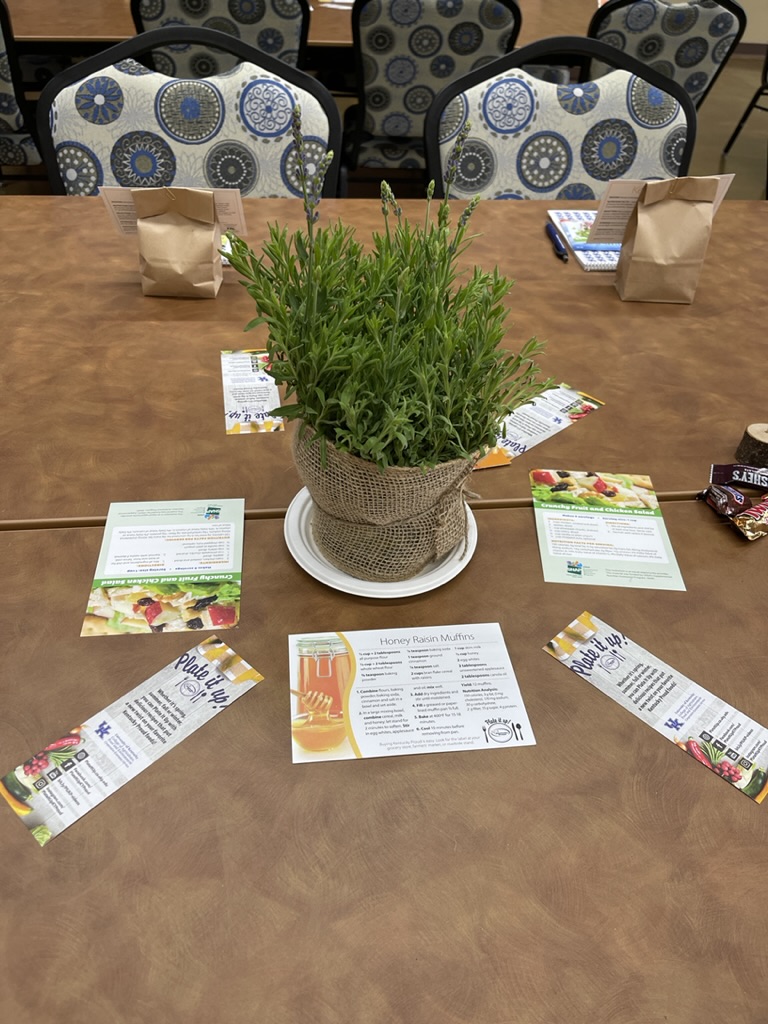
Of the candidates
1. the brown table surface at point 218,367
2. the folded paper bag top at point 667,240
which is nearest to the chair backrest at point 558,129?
the brown table surface at point 218,367

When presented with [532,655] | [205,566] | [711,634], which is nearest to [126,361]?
[205,566]

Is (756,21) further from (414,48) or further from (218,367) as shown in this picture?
(218,367)

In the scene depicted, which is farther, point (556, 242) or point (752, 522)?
point (556, 242)

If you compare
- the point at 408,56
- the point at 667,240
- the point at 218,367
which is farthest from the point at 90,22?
the point at 667,240

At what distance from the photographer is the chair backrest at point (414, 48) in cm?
250

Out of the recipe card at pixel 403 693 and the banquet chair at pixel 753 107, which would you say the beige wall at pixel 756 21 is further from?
the recipe card at pixel 403 693

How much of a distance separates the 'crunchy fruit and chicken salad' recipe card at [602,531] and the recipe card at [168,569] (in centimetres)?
35

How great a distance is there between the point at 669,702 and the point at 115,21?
3.05m

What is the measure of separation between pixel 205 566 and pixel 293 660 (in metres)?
0.16

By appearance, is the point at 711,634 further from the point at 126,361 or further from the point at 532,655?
the point at 126,361

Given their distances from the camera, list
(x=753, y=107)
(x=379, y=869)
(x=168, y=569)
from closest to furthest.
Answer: (x=379, y=869)
(x=168, y=569)
(x=753, y=107)

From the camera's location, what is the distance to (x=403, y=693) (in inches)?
29.3

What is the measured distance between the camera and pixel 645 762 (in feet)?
2.30

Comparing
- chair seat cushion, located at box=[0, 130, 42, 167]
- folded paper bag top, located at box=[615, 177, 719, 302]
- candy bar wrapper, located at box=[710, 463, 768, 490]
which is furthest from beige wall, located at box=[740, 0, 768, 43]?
candy bar wrapper, located at box=[710, 463, 768, 490]
